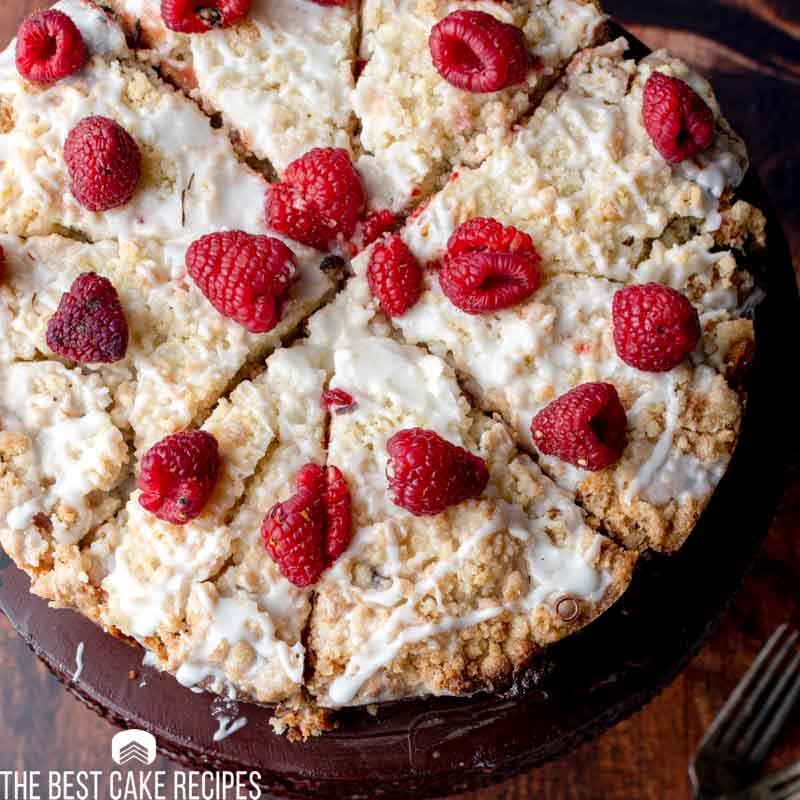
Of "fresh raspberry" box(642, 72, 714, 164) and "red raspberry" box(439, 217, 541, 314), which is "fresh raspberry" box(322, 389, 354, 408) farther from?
"fresh raspberry" box(642, 72, 714, 164)

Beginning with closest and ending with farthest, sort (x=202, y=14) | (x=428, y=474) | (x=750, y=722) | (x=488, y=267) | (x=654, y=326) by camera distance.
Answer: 1. (x=428, y=474)
2. (x=654, y=326)
3. (x=488, y=267)
4. (x=202, y=14)
5. (x=750, y=722)

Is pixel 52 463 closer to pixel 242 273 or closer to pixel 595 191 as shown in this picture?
pixel 242 273

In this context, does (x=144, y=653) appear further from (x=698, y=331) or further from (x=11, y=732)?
(x=698, y=331)

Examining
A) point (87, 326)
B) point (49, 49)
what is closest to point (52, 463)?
point (87, 326)

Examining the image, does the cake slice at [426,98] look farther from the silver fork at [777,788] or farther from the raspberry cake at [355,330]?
the silver fork at [777,788]

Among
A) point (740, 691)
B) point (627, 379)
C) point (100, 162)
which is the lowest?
point (740, 691)

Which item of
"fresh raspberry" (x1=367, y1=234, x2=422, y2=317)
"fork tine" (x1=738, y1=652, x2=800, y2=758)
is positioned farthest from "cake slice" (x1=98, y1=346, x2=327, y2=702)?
"fork tine" (x1=738, y1=652, x2=800, y2=758)
